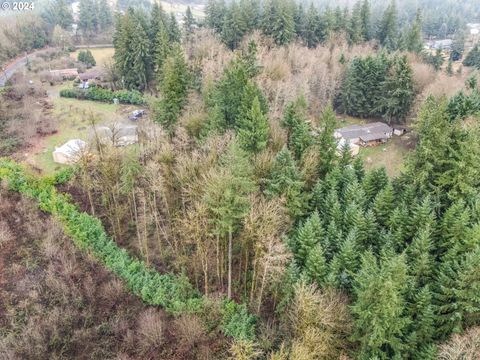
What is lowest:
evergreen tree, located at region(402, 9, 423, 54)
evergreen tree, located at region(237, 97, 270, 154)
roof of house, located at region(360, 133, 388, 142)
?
roof of house, located at region(360, 133, 388, 142)

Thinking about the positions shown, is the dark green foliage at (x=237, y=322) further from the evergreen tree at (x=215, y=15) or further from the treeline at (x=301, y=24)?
the evergreen tree at (x=215, y=15)

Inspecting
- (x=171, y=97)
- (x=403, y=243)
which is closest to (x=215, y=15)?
(x=171, y=97)

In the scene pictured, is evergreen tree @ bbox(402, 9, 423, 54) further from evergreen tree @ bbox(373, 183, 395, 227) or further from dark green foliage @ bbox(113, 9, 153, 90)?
evergreen tree @ bbox(373, 183, 395, 227)

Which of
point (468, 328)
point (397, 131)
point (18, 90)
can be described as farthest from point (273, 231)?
point (18, 90)

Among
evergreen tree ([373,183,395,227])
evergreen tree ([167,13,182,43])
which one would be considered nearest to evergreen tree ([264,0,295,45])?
evergreen tree ([167,13,182,43])

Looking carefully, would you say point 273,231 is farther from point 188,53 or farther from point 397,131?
point 188,53

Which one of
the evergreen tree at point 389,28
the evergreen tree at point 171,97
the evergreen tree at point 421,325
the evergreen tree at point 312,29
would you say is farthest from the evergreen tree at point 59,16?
the evergreen tree at point 421,325
